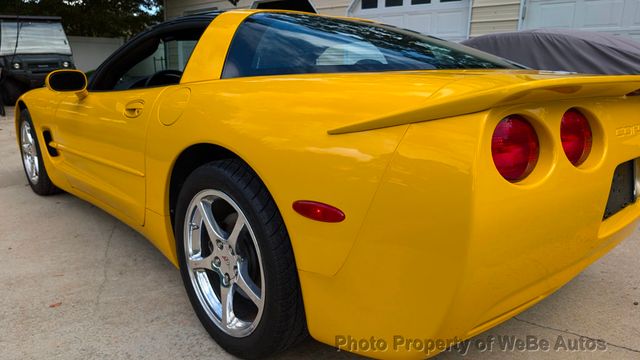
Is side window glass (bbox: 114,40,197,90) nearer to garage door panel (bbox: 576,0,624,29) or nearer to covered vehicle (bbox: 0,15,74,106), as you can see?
garage door panel (bbox: 576,0,624,29)

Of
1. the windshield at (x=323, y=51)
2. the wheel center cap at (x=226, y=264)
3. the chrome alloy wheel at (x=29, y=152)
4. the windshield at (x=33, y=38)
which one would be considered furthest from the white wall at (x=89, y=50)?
the wheel center cap at (x=226, y=264)

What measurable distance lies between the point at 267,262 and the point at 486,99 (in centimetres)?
90

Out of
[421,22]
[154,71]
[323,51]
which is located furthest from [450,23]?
[323,51]

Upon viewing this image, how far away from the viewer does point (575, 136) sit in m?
1.59

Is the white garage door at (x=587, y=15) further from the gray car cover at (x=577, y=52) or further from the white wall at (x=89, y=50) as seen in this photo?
the white wall at (x=89, y=50)

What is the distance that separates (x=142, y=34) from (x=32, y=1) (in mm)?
20755

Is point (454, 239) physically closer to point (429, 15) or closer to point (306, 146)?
point (306, 146)

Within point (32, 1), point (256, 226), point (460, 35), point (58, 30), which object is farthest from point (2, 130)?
point (32, 1)

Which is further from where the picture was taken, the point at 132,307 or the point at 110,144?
the point at 110,144

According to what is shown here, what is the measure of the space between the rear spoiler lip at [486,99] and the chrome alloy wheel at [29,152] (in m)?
3.59

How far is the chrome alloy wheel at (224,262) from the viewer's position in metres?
1.86

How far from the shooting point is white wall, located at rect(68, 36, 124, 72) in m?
18.0

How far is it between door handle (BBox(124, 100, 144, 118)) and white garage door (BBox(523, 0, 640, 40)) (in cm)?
682

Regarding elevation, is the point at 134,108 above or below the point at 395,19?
below
